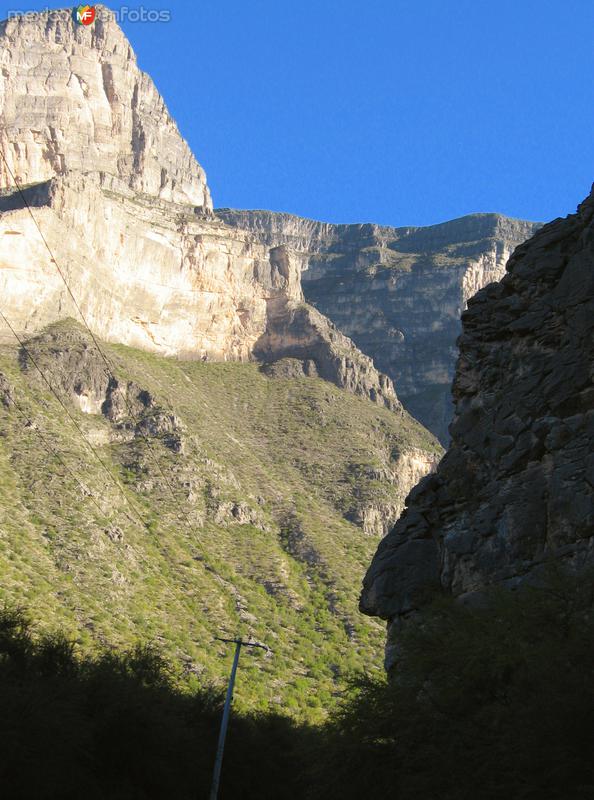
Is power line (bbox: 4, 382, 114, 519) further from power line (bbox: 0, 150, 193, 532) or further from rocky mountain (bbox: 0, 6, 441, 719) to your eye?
power line (bbox: 0, 150, 193, 532)

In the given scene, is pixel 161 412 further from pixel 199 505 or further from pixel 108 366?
pixel 199 505

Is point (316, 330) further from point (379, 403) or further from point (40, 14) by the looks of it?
point (40, 14)

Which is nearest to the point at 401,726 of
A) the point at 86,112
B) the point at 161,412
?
the point at 161,412

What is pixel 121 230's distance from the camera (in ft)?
463

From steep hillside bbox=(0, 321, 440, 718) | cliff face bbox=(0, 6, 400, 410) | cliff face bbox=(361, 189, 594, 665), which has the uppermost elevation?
cliff face bbox=(0, 6, 400, 410)

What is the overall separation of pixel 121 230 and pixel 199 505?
161ft

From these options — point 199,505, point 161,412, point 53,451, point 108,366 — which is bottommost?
point 53,451

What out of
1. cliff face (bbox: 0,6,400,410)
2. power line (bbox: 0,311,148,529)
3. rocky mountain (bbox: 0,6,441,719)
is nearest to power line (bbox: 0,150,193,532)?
rocky mountain (bbox: 0,6,441,719)

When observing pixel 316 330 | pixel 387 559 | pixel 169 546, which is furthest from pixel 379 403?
pixel 387 559

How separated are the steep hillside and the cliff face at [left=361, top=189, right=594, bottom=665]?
95.1ft

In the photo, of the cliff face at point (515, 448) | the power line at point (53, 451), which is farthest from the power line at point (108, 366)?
the cliff face at point (515, 448)

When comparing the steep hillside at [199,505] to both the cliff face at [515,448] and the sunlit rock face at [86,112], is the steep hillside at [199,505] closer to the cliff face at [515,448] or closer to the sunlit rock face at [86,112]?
the cliff face at [515,448]

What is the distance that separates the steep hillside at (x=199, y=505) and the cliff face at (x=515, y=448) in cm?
2898

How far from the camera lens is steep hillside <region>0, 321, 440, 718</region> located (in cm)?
7581
